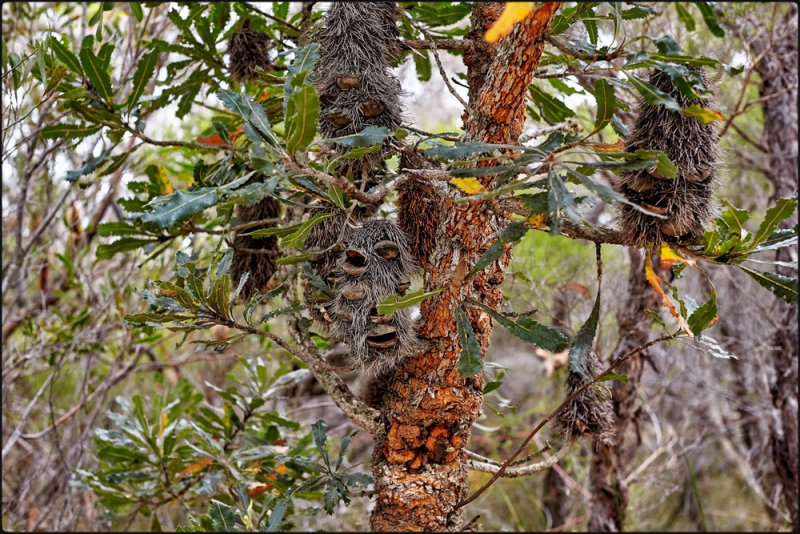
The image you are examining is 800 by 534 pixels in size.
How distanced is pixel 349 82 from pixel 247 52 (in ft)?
1.32

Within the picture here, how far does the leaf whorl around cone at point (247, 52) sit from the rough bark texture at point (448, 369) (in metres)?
0.44

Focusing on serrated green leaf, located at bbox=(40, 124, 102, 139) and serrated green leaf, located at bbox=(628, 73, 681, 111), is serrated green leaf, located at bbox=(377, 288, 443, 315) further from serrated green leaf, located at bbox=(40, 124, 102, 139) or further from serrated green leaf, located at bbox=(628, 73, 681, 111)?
serrated green leaf, located at bbox=(40, 124, 102, 139)

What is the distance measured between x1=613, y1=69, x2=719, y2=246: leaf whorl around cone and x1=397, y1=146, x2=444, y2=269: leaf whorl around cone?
31 centimetres

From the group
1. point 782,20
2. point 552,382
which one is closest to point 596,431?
point 782,20

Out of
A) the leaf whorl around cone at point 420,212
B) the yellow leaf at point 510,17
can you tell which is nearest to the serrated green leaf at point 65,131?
the leaf whorl around cone at point 420,212

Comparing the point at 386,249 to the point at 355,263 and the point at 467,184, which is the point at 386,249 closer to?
the point at 355,263

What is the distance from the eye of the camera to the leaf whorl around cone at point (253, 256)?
1.26 metres

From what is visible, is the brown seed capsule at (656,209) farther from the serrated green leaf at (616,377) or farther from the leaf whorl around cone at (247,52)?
the leaf whorl around cone at (247,52)

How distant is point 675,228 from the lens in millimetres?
877

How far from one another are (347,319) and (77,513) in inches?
67.2

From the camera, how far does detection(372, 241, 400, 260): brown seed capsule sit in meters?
0.93

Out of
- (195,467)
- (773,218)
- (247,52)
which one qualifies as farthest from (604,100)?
(195,467)

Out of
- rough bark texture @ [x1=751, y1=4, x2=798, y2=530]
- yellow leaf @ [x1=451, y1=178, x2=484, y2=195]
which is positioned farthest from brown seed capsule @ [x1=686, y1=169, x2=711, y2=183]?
rough bark texture @ [x1=751, y1=4, x2=798, y2=530]

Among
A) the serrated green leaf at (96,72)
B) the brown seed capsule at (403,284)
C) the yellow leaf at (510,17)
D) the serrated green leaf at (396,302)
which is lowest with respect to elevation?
the serrated green leaf at (396,302)
